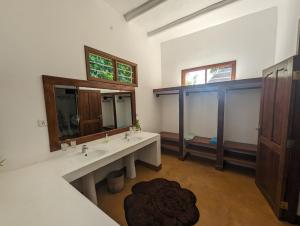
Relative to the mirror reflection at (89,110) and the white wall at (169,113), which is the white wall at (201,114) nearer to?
the white wall at (169,113)

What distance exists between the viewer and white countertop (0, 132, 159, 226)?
81 cm

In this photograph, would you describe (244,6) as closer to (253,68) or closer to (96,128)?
(253,68)

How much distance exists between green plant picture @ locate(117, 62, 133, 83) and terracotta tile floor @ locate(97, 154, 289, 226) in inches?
79.6

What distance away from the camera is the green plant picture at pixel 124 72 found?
8.73 ft

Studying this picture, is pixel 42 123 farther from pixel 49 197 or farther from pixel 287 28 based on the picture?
pixel 287 28

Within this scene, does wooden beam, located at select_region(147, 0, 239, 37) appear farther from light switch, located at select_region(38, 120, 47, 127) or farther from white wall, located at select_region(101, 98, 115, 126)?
light switch, located at select_region(38, 120, 47, 127)

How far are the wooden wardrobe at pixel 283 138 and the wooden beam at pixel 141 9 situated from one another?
6.83 feet

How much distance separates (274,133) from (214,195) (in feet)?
4.18

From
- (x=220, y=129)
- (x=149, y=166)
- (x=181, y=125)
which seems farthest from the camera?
(x=181, y=125)

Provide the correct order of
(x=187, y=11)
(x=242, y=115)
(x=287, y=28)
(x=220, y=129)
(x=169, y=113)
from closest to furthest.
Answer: (x=287, y=28), (x=187, y=11), (x=220, y=129), (x=242, y=115), (x=169, y=113)

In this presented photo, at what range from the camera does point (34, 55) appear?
156 cm

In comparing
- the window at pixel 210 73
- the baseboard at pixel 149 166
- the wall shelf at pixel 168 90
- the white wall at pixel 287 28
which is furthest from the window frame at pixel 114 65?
the white wall at pixel 287 28

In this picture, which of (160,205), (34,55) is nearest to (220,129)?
(160,205)

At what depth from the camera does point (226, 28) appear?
2867 mm
